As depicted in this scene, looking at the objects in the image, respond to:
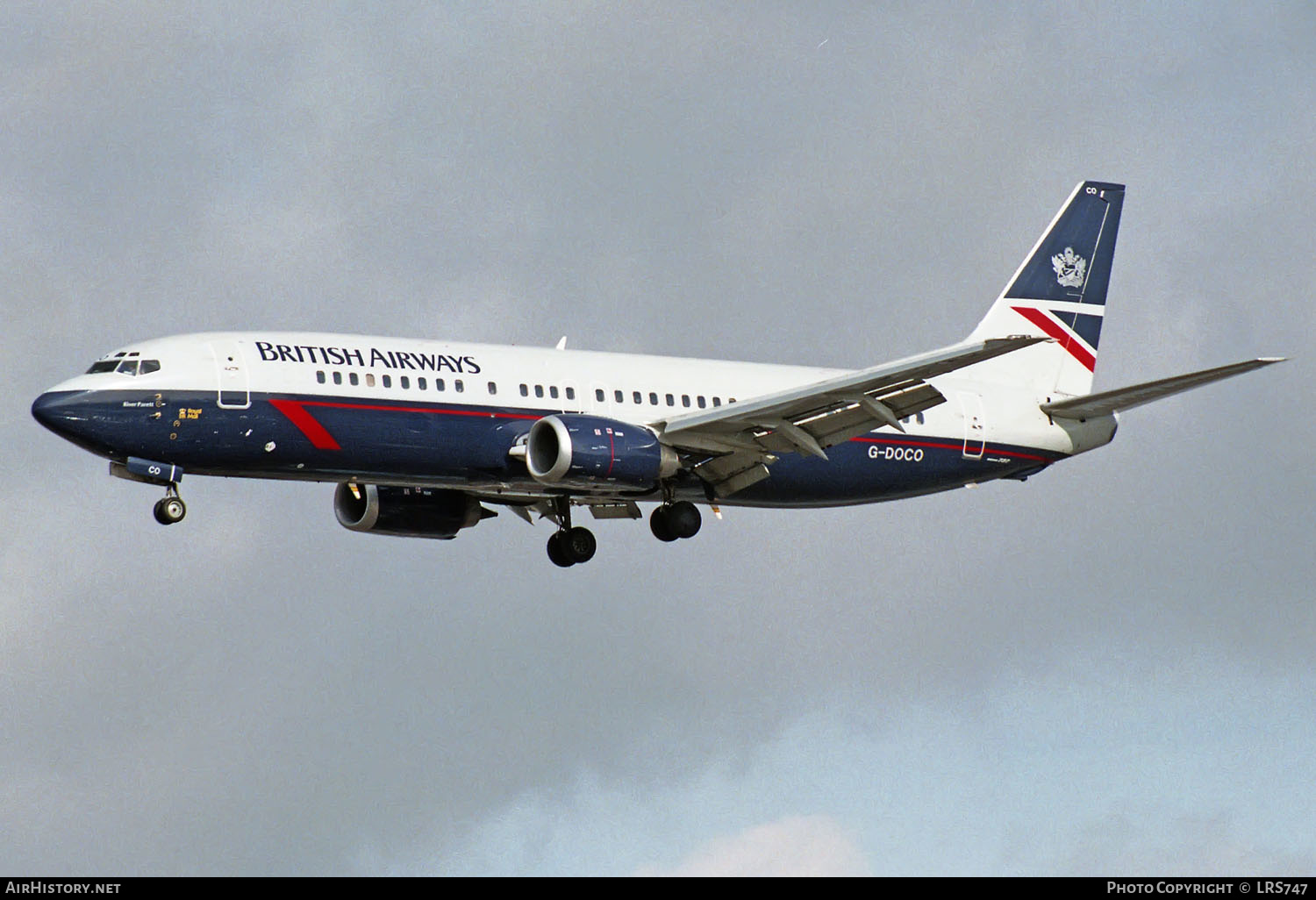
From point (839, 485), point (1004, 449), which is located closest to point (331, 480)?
point (839, 485)

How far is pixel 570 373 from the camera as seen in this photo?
55.8 meters

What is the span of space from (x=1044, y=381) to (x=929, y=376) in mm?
12725

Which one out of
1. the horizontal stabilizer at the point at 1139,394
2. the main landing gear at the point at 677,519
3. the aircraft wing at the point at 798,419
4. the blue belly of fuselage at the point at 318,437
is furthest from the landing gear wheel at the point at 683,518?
the horizontal stabilizer at the point at 1139,394

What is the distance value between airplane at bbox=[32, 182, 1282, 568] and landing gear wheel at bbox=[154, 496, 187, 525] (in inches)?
1.6

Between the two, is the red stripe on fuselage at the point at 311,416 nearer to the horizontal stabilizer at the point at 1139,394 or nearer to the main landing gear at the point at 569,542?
the main landing gear at the point at 569,542

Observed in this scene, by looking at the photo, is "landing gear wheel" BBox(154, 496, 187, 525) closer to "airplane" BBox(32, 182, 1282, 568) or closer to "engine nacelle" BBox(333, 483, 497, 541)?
"airplane" BBox(32, 182, 1282, 568)

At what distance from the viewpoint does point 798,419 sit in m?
55.2

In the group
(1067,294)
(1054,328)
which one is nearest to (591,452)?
(1054,328)

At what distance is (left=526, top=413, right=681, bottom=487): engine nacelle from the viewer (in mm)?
52688

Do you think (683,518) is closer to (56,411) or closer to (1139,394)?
(1139,394)

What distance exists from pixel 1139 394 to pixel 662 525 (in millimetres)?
12631

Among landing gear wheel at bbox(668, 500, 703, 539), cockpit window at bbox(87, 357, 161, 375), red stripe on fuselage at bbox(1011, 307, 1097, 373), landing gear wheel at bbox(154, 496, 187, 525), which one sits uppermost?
red stripe on fuselage at bbox(1011, 307, 1097, 373)

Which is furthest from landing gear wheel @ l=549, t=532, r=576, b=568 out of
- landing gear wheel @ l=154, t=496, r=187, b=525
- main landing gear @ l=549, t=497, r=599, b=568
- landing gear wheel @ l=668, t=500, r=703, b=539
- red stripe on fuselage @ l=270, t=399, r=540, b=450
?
landing gear wheel @ l=154, t=496, r=187, b=525

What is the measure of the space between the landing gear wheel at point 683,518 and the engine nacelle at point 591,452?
2475mm
